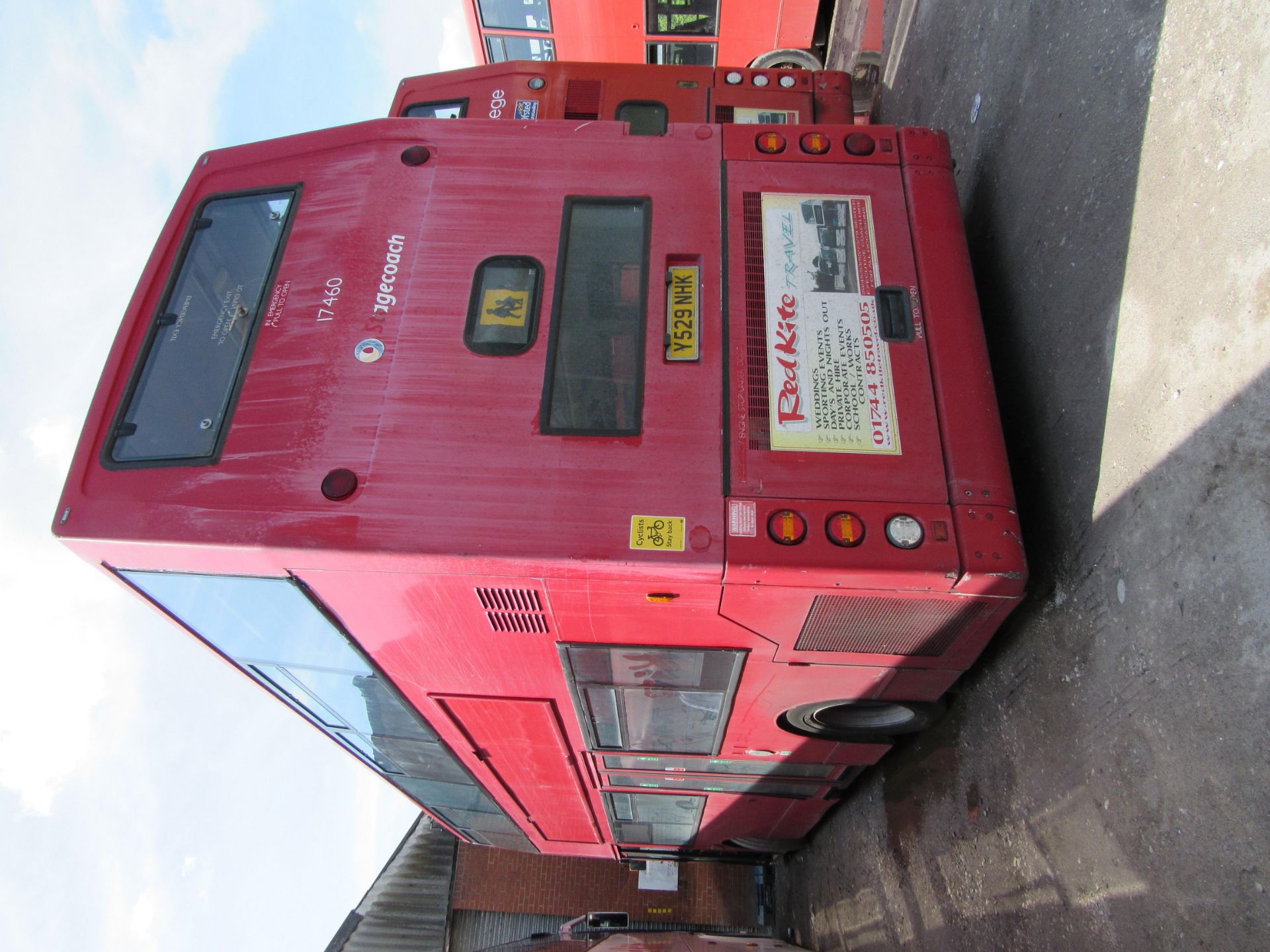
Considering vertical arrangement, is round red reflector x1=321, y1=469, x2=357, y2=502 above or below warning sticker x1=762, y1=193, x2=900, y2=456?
below

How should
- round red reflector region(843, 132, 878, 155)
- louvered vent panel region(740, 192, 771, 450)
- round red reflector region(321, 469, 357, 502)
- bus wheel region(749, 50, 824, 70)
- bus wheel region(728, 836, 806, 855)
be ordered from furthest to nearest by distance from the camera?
bus wheel region(749, 50, 824, 70), bus wheel region(728, 836, 806, 855), round red reflector region(843, 132, 878, 155), louvered vent panel region(740, 192, 771, 450), round red reflector region(321, 469, 357, 502)

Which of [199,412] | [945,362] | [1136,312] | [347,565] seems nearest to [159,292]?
[199,412]

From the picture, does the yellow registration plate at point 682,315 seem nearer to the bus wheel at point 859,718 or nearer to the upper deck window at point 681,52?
the bus wheel at point 859,718

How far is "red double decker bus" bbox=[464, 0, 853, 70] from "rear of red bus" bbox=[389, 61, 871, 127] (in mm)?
3653

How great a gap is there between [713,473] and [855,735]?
2.12 m

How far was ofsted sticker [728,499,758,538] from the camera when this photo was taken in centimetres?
256

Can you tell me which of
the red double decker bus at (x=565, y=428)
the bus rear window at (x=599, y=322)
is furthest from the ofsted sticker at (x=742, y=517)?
the bus rear window at (x=599, y=322)

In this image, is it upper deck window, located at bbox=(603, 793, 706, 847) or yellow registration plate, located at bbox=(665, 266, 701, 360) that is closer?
yellow registration plate, located at bbox=(665, 266, 701, 360)

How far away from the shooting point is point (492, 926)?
8.83m

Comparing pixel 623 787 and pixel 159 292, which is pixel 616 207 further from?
pixel 623 787

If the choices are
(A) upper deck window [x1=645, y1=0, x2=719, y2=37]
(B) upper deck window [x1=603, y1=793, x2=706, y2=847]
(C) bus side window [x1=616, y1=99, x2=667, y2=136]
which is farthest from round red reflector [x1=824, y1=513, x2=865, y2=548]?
(A) upper deck window [x1=645, y1=0, x2=719, y2=37]

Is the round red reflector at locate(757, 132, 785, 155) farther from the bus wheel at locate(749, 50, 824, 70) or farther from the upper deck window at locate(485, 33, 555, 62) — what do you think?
the upper deck window at locate(485, 33, 555, 62)

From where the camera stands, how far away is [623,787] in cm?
512

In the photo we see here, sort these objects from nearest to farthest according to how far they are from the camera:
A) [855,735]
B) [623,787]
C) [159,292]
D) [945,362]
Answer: [945,362] < [159,292] < [855,735] < [623,787]
